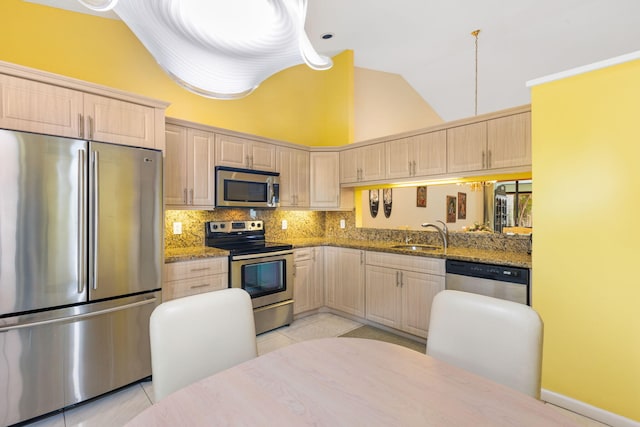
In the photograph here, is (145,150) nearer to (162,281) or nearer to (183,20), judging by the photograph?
(162,281)

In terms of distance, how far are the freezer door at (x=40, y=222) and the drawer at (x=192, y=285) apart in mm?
639

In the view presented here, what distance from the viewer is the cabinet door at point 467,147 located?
9.11 ft

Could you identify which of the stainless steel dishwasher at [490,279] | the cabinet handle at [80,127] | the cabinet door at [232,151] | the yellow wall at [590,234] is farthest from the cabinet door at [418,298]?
the cabinet handle at [80,127]

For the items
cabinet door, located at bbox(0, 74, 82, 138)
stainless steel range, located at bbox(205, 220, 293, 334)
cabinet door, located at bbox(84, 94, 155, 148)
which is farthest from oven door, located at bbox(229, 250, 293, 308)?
cabinet door, located at bbox(0, 74, 82, 138)

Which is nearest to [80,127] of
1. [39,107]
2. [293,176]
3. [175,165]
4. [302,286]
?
[39,107]

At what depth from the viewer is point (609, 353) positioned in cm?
185

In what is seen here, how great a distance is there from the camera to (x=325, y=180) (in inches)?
159

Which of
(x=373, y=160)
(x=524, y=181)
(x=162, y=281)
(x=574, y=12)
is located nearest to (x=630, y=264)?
(x=524, y=181)

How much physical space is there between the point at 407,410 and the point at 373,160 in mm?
3089

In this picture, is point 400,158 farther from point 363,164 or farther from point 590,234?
point 590,234

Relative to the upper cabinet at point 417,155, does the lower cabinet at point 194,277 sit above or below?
below

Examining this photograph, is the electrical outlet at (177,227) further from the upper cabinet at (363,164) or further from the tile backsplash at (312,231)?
the upper cabinet at (363,164)

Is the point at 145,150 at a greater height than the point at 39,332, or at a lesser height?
greater

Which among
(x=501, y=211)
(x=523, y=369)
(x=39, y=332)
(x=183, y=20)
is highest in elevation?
(x=183, y=20)
